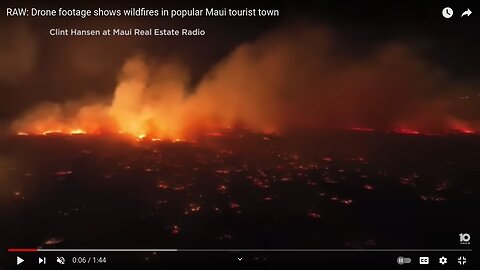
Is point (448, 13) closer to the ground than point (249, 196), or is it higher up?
higher up

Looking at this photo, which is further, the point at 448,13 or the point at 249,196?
the point at 249,196

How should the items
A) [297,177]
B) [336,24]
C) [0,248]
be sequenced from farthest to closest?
[297,177], [336,24], [0,248]

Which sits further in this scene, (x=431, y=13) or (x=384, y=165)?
(x=384, y=165)

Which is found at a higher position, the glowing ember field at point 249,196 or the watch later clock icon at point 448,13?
the watch later clock icon at point 448,13


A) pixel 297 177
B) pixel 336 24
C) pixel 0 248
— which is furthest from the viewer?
pixel 297 177

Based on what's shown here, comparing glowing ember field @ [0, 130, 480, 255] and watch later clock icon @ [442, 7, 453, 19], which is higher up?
watch later clock icon @ [442, 7, 453, 19]

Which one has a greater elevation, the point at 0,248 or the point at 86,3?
the point at 86,3

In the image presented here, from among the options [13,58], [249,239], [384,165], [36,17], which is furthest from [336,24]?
[13,58]

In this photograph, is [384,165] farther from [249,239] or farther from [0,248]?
[0,248]
